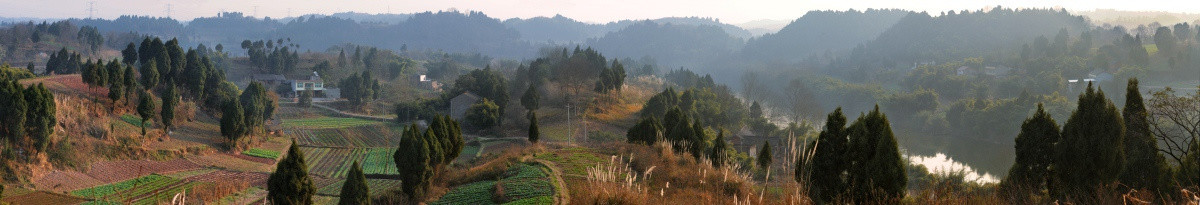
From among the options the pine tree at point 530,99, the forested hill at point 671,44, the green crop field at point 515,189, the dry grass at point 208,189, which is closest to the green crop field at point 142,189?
the dry grass at point 208,189

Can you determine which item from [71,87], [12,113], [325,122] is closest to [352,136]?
[325,122]

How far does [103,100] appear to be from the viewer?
93.8ft

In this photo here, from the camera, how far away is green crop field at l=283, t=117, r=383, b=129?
1602 inches

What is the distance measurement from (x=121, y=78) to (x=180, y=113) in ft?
10.6

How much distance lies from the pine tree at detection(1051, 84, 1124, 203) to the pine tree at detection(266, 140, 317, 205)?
1145cm

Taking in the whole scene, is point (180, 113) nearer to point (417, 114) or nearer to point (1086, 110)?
point (417, 114)

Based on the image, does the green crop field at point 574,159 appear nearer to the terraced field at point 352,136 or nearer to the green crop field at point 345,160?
the green crop field at point 345,160

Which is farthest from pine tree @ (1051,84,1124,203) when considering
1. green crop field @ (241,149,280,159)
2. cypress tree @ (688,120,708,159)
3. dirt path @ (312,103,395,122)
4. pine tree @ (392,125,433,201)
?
dirt path @ (312,103,395,122)

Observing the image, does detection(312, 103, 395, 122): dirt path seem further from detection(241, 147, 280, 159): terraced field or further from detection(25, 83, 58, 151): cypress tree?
detection(25, 83, 58, 151): cypress tree

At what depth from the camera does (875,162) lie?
941 cm

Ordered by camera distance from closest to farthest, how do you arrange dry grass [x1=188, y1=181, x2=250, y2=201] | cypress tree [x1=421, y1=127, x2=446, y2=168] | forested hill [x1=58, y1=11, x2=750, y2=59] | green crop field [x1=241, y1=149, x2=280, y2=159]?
1. cypress tree [x1=421, y1=127, x2=446, y2=168]
2. dry grass [x1=188, y1=181, x2=250, y2=201]
3. green crop field [x1=241, y1=149, x2=280, y2=159]
4. forested hill [x1=58, y1=11, x2=750, y2=59]

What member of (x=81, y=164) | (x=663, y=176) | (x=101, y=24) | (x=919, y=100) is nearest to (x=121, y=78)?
(x=81, y=164)

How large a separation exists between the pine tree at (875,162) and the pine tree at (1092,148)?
2.75 metres

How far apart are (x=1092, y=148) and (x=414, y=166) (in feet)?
37.0
